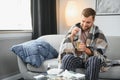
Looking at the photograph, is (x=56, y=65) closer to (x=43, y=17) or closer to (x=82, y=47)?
(x=82, y=47)

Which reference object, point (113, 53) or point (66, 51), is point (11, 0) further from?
point (113, 53)

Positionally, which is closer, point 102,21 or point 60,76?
point 60,76

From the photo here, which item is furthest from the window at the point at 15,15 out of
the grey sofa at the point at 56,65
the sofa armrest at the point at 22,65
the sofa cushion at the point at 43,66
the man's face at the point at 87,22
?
the man's face at the point at 87,22

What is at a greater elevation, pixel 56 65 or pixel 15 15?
pixel 15 15

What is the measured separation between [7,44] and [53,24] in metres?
0.96

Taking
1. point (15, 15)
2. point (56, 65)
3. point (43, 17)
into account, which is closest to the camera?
point (56, 65)

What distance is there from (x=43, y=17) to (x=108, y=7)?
1.03 metres

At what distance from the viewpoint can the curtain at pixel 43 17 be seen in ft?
12.3

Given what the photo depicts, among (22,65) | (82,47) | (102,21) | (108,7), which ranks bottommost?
(22,65)

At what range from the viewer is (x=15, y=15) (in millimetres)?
3654

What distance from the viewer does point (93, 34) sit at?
104 inches

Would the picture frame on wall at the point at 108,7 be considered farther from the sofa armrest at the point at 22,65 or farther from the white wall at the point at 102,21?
the sofa armrest at the point at 22,65

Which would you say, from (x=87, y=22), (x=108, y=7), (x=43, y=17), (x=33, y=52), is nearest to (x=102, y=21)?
(x=108, y=7)

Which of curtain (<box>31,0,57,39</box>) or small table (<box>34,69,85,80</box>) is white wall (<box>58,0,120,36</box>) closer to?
curtain (<box>31,0,57,39</box>)
